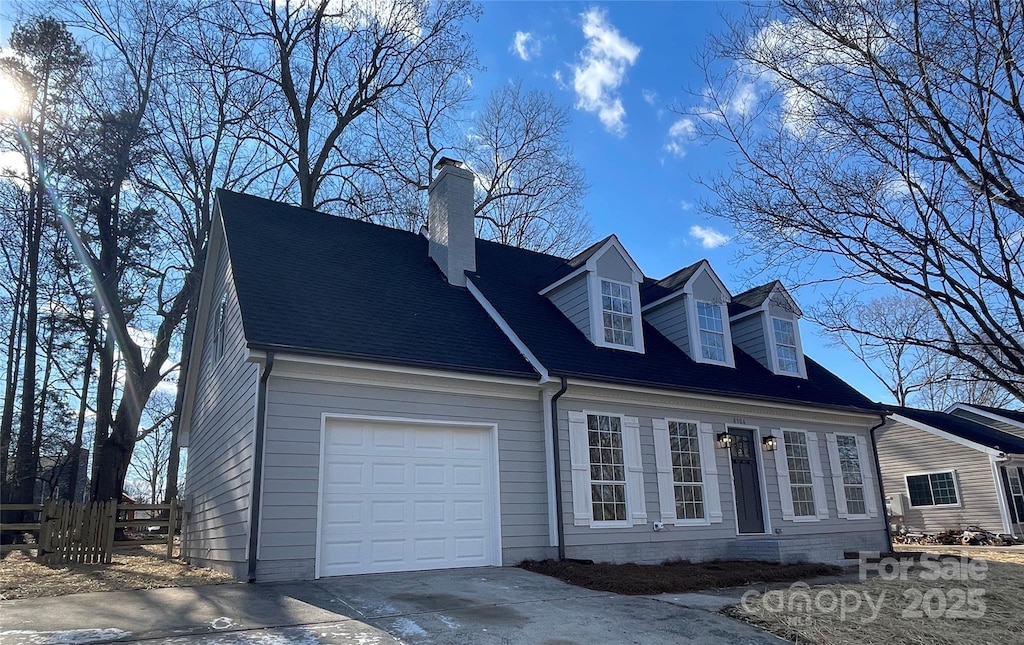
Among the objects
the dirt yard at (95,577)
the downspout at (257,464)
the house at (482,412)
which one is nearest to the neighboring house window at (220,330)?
the house at (482,412)

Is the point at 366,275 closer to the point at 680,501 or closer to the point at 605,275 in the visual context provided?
the point at 605,275

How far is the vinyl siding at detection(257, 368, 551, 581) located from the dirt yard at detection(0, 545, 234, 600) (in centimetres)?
92

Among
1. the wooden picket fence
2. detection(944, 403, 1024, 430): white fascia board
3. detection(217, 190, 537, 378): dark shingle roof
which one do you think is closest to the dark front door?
detection(217, 190, 537, 378): dark shingle roof

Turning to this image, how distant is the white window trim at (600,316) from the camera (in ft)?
40.6

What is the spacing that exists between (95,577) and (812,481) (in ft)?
39.9

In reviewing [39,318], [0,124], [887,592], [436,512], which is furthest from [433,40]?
[887,592]

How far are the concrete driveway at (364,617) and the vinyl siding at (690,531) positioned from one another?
2.63 m

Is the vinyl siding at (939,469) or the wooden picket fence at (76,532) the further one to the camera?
the vinyl siding at (939,469)

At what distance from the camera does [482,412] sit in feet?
32.6

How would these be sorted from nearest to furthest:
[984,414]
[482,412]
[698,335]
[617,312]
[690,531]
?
1. [482,412]
2. [690,531]
3. [617,312]
4. [698,335]
5. [984,414]

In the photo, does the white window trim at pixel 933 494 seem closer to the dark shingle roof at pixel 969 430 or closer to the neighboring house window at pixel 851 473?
the dark shingle roof at pixel 969 430

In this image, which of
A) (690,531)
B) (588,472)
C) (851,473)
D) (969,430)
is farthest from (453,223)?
(969,430)

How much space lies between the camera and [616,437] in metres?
11.0

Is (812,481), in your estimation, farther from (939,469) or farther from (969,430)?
(969,430)
